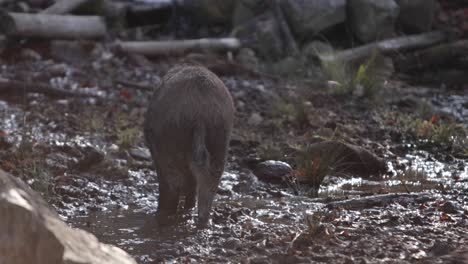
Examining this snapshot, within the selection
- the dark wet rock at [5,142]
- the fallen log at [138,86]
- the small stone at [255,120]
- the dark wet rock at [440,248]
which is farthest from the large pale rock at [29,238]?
the fallen log at [138,86]

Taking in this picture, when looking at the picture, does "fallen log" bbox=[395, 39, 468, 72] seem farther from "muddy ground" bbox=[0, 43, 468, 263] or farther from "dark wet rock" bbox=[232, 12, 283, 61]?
"dark wet rock" bbox=[232, 12, 283, 61]

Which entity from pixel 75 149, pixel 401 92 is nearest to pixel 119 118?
pixel 75 149

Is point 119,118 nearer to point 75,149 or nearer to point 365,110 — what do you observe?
point 75,149

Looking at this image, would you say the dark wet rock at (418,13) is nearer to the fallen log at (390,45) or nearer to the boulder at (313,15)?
the fallen log at (390,45)

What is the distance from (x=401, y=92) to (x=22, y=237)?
25.9 ft

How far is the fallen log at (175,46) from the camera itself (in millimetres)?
11164

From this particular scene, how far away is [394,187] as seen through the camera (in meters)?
6.88

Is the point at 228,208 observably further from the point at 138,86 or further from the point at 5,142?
the point at 138,86

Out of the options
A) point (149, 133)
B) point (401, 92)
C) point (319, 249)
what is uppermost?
point (149, 133)

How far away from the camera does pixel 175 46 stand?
11414 mm

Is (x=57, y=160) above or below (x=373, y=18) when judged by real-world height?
below

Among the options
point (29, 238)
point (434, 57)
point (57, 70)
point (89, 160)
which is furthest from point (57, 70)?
point (29, 238)

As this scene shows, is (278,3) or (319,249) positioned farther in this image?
(278,3)

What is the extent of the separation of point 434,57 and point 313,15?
173 cm
